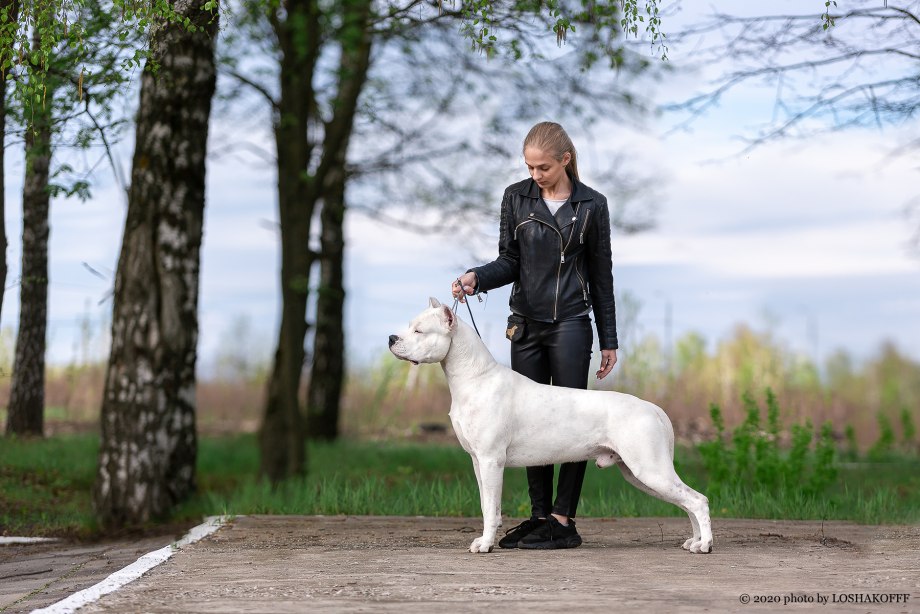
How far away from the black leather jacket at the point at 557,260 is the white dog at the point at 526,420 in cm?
42

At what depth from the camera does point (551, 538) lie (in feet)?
18.9

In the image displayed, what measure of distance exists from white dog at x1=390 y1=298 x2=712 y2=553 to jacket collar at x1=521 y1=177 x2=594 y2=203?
0.87m

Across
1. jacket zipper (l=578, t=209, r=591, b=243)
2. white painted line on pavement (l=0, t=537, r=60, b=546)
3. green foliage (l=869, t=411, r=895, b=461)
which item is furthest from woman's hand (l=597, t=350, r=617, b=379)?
green foliage (l=869, t=411, r=895, b=461)

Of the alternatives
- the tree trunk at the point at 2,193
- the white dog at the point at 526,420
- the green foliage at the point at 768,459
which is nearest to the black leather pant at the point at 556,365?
the white dog at the point at 526,420

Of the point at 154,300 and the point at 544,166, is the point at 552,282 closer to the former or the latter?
the point at 544,166

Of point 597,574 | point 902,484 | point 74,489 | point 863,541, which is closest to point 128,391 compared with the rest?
point 74,489

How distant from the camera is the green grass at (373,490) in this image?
297 inches

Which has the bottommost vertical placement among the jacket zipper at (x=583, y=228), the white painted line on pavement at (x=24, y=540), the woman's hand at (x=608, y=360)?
the white painted line on pavement at (x=24, y=540)

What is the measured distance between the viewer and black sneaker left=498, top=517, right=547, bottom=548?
18.8 ft

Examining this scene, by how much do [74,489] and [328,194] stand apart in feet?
18.7

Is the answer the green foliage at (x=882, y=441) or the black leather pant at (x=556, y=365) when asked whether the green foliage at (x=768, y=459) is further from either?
the green foliage at (x=882, y=441)

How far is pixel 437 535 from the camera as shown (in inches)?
252

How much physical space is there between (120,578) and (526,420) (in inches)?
86.2

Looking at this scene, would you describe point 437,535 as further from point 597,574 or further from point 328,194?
point 328,194
